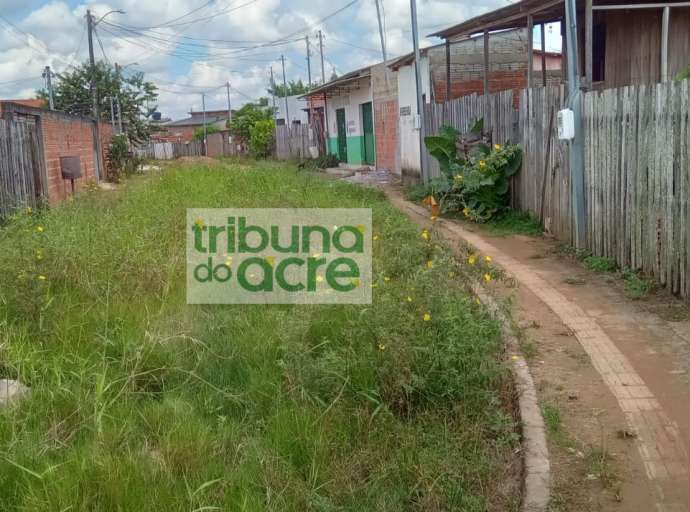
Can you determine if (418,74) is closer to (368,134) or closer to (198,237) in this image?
(198,237)

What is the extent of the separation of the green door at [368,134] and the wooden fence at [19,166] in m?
13.3

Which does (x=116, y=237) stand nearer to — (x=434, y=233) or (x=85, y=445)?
(x=434, y=233)

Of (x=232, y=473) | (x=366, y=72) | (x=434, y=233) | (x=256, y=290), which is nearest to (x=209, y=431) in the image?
(x=232, y=473)

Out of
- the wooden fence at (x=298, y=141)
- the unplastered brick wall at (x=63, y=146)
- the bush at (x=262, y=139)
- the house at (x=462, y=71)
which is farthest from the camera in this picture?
the bush at (x=262, y=139)

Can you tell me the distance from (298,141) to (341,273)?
26.6 m

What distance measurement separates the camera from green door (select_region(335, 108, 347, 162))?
27.0 metres

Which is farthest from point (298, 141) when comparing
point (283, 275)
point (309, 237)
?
point (283, 275)

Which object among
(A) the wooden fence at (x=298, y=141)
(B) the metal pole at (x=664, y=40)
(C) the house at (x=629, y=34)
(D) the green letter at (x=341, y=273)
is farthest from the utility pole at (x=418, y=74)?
(A) the wooden fence at (x=298, y=141)

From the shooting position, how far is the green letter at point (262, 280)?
5.89m

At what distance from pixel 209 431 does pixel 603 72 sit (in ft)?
37.6

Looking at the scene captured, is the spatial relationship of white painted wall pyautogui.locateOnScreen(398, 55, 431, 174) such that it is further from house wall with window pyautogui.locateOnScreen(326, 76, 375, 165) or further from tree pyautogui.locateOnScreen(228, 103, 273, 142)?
tree pyautogui.locateOnScreen(228, 103, 273, 142)

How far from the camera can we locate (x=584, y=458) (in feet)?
11.2

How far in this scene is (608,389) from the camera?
13.8 ft

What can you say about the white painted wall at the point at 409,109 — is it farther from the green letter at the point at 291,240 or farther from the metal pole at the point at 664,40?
the green letter at the point at 291,240
